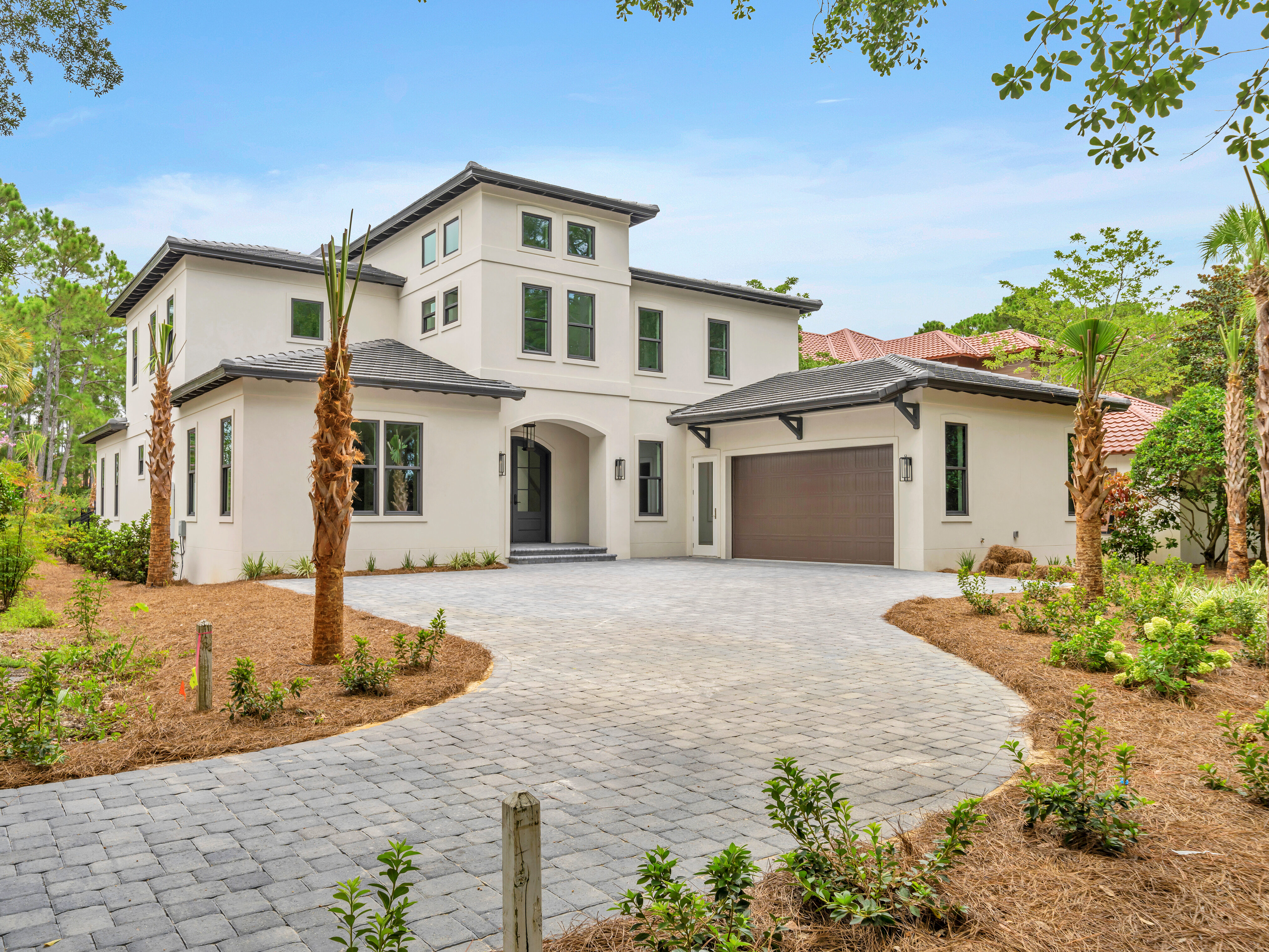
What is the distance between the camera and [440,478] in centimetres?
1805

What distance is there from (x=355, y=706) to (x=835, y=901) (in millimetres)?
4268

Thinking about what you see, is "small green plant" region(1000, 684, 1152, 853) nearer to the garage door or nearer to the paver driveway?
the paver driveway

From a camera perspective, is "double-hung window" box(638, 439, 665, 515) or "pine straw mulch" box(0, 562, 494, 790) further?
"double-hung window" box(638, 439, 665, 515)

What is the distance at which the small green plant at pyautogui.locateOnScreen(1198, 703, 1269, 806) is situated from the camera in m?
3.93

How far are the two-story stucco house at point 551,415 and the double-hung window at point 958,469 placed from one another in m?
0.06

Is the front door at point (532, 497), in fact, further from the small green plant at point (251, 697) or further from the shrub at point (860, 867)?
the shrub at point (860, 867)

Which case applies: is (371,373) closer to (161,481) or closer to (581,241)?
(161,481)

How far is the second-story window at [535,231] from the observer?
1973 cm

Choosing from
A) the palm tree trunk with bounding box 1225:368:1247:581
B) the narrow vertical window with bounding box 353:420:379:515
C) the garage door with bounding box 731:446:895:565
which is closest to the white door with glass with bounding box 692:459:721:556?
the garage door with bounding box 731:446:895:565

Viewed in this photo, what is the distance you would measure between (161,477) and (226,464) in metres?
1.27

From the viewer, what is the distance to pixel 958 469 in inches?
706

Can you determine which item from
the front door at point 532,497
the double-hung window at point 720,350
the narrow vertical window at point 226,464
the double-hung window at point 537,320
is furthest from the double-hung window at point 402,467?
the double-hung window at point 720,350

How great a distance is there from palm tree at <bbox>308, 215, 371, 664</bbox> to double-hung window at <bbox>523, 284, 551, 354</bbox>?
12316 mm

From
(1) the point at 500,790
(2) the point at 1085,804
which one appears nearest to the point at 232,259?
(1) the point at 500,790
